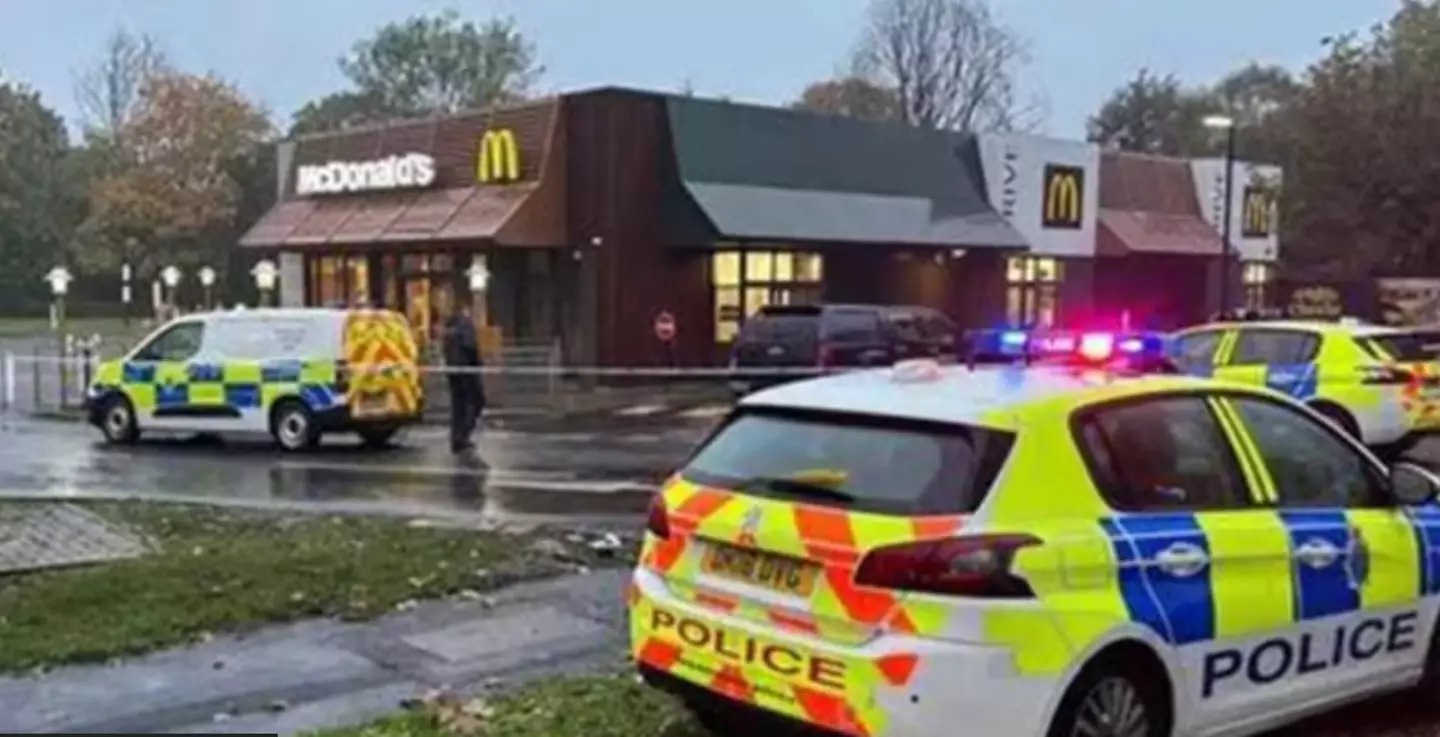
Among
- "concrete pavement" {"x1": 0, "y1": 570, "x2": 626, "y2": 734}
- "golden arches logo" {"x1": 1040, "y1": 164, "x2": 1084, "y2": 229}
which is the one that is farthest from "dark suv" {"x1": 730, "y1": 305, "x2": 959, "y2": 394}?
"concrete pavement" {"x1": 0, "y1": 570, "x2": 626, "y2": 734}

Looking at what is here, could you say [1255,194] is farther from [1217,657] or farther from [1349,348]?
[1217,657]

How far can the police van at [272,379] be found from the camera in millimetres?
17547

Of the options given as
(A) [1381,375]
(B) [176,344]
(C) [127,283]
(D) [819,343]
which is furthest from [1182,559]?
(C) [127,283]

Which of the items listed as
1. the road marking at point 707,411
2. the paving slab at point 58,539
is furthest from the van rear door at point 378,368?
the paving slab at point 58,539

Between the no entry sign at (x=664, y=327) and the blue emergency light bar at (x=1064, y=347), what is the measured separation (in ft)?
61.9

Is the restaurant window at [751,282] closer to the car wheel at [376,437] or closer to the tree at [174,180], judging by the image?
the car wheel at [376,437]

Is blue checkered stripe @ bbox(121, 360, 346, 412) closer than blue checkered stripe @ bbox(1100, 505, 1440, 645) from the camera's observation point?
No

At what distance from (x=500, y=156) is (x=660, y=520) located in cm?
2417

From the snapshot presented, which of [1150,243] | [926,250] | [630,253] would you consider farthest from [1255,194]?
[630,253]

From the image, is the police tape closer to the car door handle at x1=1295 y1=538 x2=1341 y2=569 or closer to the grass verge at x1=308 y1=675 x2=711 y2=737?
A: the grass verge at x1=308 y1=675 x2=711 y2=737

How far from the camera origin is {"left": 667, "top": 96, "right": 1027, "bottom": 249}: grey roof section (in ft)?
94.3

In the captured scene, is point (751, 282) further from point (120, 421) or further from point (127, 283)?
point (127, 283)

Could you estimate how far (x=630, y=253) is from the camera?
28.2 metres

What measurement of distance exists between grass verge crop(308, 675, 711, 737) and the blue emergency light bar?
2.42 meters
